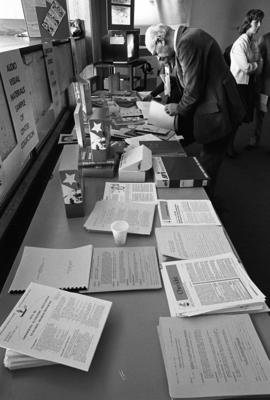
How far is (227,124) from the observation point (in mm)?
1745

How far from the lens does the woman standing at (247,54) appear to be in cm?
282

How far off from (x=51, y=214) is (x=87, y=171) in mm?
327

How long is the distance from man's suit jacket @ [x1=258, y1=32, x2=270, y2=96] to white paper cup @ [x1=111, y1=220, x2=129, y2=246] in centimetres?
287

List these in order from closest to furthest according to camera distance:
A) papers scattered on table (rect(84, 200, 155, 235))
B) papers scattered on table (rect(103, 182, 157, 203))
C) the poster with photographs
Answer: papers scattered on table (rect(84, 200, 155, 235)), papers scattered on table (rect(103, 182, 157, 203)), the poster with photographs

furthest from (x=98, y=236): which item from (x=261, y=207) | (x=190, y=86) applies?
(x=261, y=207)

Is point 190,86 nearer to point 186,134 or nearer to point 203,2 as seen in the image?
point 186,134

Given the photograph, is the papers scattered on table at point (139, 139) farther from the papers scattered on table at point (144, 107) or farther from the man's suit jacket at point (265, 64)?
the man's suit jacket at point (265, 64)

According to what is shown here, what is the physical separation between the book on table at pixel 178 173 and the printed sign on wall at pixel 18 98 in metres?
0.59

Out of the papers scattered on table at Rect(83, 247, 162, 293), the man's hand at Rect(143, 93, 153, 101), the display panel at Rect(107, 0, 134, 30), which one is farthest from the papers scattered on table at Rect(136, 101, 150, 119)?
the display panel at Rect(107, 0, 134, 30)

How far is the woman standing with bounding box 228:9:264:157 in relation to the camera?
2.82 meters

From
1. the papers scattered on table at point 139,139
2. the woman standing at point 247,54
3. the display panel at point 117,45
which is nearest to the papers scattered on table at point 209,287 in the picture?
the papers scattered on table at point 139,139

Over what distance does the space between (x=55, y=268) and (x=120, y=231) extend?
23 centimetres

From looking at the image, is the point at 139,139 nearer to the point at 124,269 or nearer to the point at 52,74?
the point at 52,74

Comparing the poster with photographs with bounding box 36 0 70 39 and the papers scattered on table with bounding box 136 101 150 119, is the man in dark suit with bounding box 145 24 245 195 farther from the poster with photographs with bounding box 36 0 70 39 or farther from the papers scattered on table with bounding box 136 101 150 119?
the poster with photographs with bounding box 36 0 70 39
